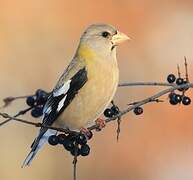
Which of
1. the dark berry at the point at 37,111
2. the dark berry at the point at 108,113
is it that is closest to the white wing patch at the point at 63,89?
the dark berry at the point at 37,111

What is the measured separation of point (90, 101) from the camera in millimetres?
3637

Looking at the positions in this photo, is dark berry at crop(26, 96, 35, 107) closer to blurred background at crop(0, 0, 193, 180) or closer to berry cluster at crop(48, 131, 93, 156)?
berry cluster at crop(48, 131, 93, 156)

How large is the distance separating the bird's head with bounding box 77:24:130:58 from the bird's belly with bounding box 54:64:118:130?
191 millimetres

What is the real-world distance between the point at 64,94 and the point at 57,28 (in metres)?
2.92

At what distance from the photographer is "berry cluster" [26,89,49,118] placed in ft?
11.9

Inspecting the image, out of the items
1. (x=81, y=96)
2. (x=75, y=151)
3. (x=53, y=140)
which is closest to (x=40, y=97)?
(x=81, y=96)

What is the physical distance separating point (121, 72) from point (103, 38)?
2.25 m

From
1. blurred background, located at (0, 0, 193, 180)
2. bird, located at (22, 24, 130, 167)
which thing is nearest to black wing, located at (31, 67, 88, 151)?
bird, located at (22, 24, 130, 167)

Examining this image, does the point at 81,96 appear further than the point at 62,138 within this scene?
Yes

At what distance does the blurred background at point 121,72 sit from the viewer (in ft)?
18.6

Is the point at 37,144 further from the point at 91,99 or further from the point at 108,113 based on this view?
the point at 108,113

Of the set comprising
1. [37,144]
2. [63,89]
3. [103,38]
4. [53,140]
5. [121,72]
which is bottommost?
[121,72]

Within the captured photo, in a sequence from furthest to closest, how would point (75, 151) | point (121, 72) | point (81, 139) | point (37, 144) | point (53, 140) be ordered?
point (121, 72)
point (37, 144)
point (53, 140)
point (81, 139)
point (75, 151)

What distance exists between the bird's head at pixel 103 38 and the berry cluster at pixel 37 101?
353 mm
